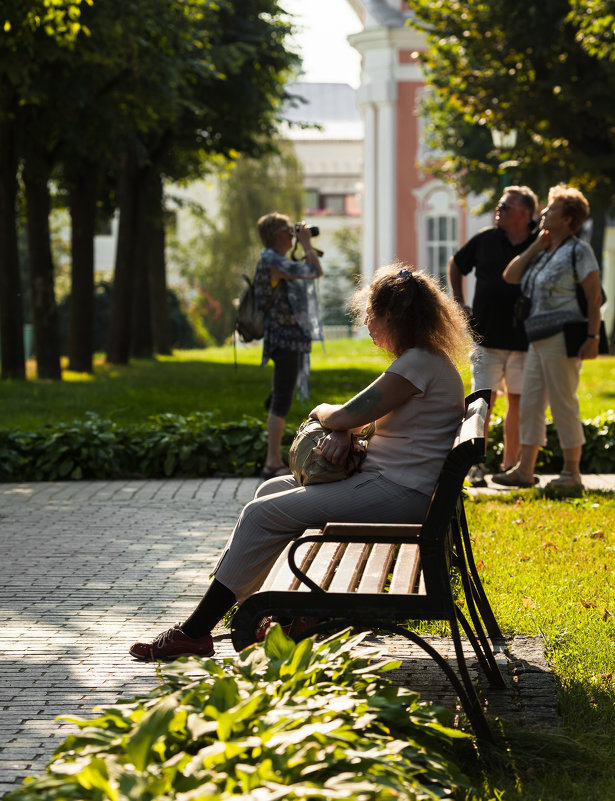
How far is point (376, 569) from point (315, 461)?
1.45ft

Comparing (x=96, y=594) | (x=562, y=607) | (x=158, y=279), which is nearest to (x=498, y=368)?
(x=562, y=607)

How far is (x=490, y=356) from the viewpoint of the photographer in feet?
32.2

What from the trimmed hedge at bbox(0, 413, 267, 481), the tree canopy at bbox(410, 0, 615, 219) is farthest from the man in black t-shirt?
the tree canopy at bbox(410, 0, 615, 219)

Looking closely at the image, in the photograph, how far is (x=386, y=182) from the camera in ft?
168

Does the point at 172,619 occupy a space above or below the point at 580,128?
below

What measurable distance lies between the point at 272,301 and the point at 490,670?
572 cm

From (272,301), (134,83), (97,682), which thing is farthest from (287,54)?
(97,682)

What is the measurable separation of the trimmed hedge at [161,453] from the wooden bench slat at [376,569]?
5858 millimetres

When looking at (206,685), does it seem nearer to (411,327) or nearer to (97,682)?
(97,682)

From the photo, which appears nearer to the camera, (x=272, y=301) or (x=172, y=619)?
(x=172, y=619)

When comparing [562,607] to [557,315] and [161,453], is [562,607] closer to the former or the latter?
[557,315]

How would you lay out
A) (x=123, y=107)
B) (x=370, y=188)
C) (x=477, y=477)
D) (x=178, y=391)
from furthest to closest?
1. (x=370, y=188)
2. (x=123, y=107)
3. (x=178, y=391)
4. (x=477, y=477)

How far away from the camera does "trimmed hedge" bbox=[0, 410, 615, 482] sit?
1093cm

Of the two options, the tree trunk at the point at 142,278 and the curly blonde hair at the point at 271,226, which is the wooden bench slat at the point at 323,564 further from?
the tree trunk at the point at 142,278
